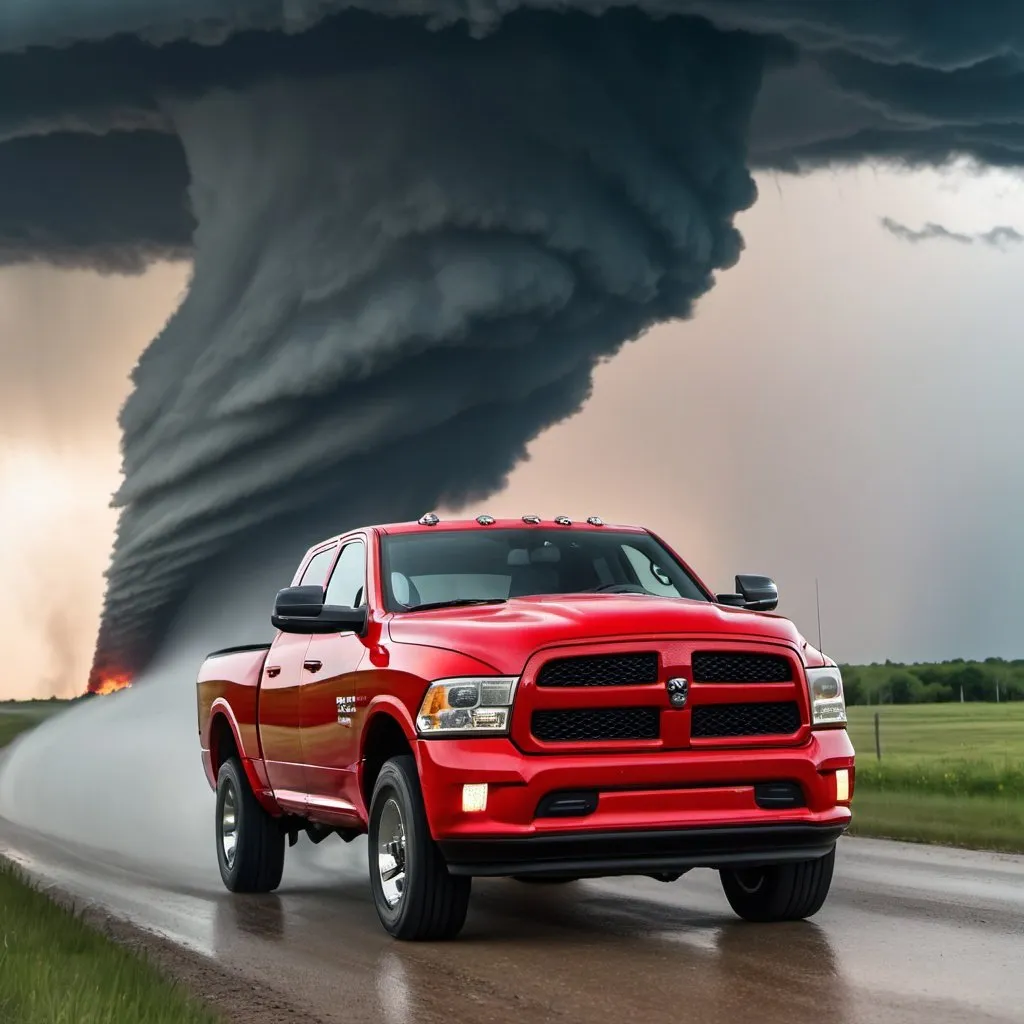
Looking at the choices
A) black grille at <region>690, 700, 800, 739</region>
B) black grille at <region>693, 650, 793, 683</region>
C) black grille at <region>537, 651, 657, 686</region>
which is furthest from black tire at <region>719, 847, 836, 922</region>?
black grille at <region>537, 651, 657, 686</region>

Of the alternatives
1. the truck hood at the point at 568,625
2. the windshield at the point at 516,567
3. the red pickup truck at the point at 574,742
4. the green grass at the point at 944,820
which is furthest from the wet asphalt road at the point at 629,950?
the green grass at the point at 944,820

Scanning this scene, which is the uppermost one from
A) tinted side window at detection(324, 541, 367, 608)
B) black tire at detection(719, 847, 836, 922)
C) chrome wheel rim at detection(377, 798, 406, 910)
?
tinted side window at detection(324, 541, 367, 608)

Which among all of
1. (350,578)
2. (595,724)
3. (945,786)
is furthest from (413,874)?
(945,786)

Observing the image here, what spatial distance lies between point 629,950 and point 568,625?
59.1 inches

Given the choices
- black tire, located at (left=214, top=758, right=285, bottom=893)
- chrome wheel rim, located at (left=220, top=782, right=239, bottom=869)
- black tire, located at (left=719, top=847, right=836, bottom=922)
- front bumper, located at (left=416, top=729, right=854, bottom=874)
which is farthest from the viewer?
chrome wheel rim, located at (left=220, top=782, right=239, bottom=869)

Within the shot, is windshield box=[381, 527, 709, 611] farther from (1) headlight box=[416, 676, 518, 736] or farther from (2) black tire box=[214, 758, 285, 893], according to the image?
(2) black tire box=[214, 758, 285, 893]

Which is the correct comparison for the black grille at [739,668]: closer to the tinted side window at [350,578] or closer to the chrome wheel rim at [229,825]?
the tinted side window at [350,578]

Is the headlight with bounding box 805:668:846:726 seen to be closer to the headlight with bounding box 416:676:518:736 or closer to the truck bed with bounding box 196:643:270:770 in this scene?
the headlight with bounding box 416:676:518:736

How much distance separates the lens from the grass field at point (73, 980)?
626 cm

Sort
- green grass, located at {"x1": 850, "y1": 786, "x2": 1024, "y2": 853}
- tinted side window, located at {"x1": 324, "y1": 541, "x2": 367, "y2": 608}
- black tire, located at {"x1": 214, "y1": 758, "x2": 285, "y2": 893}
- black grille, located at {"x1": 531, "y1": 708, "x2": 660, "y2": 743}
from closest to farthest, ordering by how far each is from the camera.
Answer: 1. black grille, located at {"x1": 531, "y1": 708, "x2": 660, "y2": 743}
2. tinted side window, located at {"x1": 324, "y1": 541, "x2": 367, "y2": 608}
3. black tire, located at {"x1": 214, "y1": 758, "x2": 285, "y2": 893}
4. green grass, located at {"x1": 850, "y1": 786, "x2": 1024, "y2": 853}

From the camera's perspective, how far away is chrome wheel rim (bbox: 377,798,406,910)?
827cm

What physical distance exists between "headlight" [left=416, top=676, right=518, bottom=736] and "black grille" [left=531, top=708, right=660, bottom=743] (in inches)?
5.9

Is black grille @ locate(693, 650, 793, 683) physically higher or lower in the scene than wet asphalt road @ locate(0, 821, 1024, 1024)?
higher

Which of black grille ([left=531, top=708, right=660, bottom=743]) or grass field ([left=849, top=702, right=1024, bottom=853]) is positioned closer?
black grille ([left=531, top=708, right=660, bottom=743])
